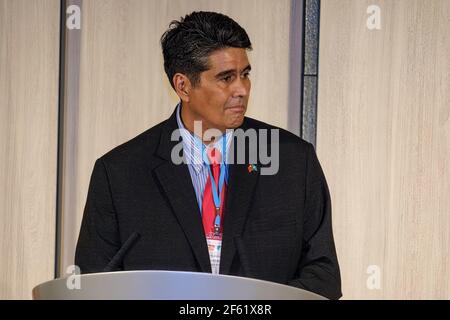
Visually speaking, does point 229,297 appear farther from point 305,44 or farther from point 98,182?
point 305,44

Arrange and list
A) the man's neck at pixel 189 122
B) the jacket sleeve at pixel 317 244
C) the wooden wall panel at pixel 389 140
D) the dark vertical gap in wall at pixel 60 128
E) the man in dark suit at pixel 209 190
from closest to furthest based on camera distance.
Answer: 1. the jacket sleeve at pixel 317 244
2. the man in dark suit at pixel 209 190
3. the man's neck at pixel 189 122
4. the wooden wall panel at pixel 389 140
5. the dark vertical gap in wall at pixel 60 128

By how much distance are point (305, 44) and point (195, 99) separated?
1091 mm

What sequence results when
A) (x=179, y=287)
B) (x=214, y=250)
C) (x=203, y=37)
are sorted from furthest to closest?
(x=203, y=37), (x=214, y=250), (x=179, y=287)

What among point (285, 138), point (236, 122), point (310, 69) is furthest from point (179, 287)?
point (310, 69)

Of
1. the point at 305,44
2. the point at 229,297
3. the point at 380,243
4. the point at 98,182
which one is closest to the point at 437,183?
the point at 380,243

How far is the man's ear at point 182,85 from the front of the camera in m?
2.19

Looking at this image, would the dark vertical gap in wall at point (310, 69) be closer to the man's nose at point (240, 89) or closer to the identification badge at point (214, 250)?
the man's nose at point (240, 89)

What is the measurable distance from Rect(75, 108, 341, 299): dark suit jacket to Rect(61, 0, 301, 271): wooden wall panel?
104 centimetres

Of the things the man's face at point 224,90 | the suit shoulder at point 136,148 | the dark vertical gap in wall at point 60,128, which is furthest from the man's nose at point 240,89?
the dark vertical gap in wall at point 60,128

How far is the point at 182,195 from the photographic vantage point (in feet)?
6.74

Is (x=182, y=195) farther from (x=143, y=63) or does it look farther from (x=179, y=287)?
(x=143, y=63)

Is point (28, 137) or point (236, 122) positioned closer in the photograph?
point (236, 122)

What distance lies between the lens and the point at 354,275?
3.19 m

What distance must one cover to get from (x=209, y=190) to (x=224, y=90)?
10.5 inches
